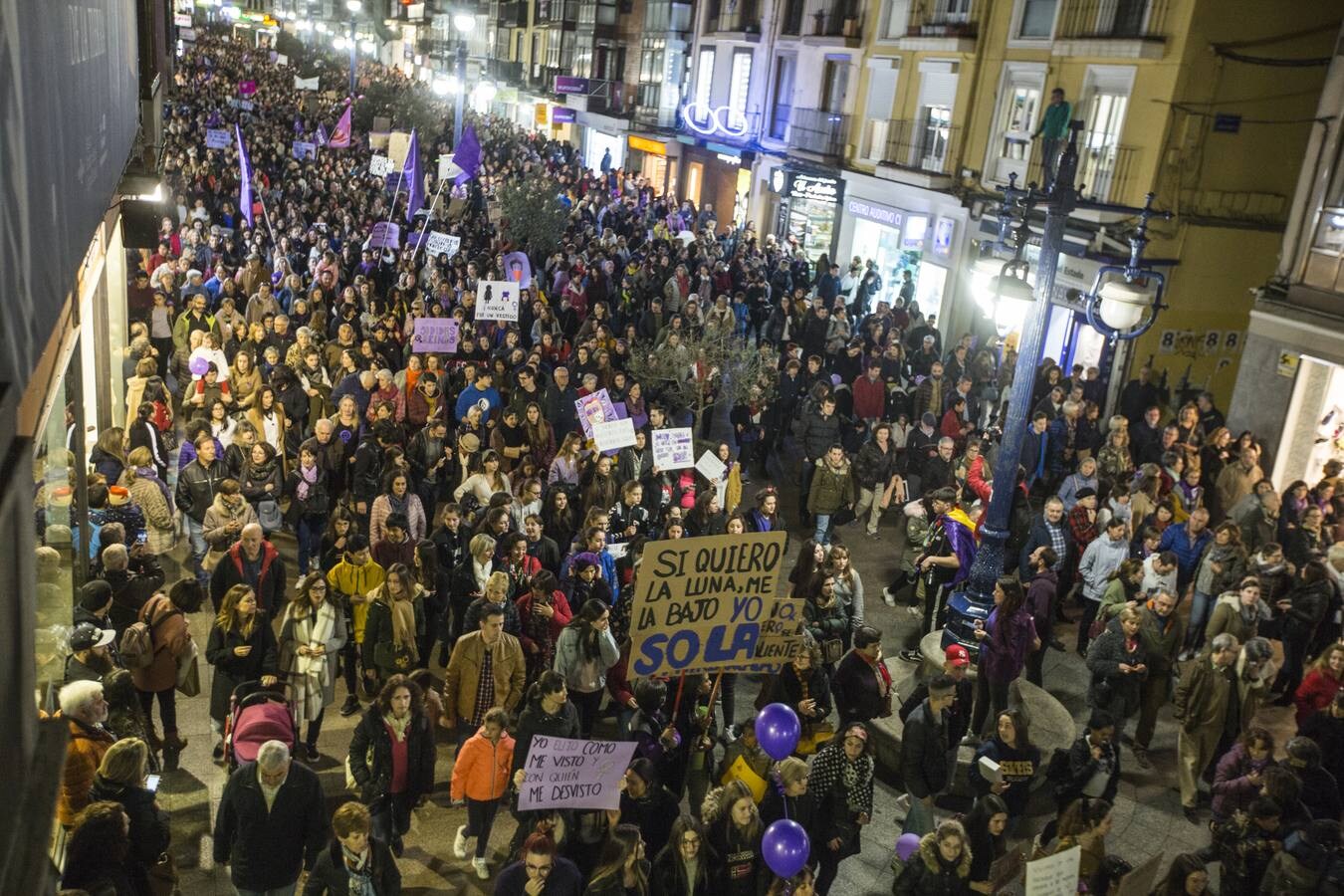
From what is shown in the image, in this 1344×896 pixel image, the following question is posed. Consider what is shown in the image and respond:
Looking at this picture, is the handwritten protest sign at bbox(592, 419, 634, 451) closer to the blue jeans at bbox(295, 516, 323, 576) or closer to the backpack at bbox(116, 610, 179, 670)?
the blue jeans at bbox(295, 516, 323, 576)

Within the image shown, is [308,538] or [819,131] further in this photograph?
[819,131]

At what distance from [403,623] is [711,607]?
7.66ft

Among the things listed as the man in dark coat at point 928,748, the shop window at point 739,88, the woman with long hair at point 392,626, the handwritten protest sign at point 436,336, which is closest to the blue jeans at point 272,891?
the woman with long hair at point 392,626

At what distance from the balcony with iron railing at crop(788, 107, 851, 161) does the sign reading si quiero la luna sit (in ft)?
81.0

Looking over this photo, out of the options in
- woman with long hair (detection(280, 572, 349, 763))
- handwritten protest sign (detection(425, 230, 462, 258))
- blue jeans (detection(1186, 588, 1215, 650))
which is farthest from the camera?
handwritten protest sign (detection(425, 230, 462, 258))

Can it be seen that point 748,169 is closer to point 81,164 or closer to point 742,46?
point 742,46

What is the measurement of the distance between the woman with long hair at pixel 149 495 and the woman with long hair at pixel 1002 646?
269 inches

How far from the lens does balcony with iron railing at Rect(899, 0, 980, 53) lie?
24.9 meters

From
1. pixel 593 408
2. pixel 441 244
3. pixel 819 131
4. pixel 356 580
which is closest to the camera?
pixel 356 580

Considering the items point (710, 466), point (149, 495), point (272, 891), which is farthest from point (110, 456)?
point (710, 466)

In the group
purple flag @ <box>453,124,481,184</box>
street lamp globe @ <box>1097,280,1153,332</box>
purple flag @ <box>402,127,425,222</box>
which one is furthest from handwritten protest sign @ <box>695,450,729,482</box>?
purple flag @ <box>453,124,481,184</box>

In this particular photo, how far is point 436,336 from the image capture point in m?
14.3

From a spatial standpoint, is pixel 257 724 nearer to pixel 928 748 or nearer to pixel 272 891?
pixel 272 891

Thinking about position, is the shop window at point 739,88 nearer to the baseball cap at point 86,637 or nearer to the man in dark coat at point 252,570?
the man in dark coat at point 252,570
